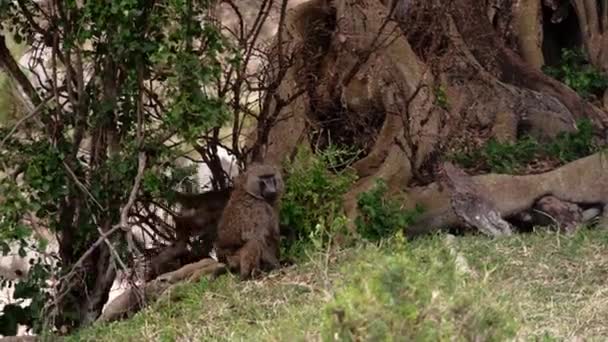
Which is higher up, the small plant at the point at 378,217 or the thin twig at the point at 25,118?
the thin twig at the point at 25,118

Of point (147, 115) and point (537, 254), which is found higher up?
point (147, 115)

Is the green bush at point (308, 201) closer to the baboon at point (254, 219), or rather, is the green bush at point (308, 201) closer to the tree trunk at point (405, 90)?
the tree trunk at point (405, 90)

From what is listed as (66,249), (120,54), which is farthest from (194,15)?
(66,249)

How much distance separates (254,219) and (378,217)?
3.46 ft

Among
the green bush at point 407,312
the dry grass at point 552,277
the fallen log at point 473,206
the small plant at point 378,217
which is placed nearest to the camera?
the green bush at point 407,312

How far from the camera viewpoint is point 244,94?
432 inches

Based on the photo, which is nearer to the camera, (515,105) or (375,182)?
(375,182)

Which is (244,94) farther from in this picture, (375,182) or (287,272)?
(287,272)

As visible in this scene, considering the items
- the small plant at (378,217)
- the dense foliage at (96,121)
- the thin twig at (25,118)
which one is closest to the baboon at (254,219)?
the dense foliage at (96,121)

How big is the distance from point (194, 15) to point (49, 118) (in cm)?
151

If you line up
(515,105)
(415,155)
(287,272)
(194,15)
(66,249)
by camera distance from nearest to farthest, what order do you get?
(194,15) → (287,272) → (66,249) → (415,155) → (515,105)

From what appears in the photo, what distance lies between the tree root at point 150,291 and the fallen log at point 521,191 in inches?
71.5

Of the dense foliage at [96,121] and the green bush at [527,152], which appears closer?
the dense foliage at [96,121]

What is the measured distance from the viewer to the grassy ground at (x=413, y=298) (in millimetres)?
5070
